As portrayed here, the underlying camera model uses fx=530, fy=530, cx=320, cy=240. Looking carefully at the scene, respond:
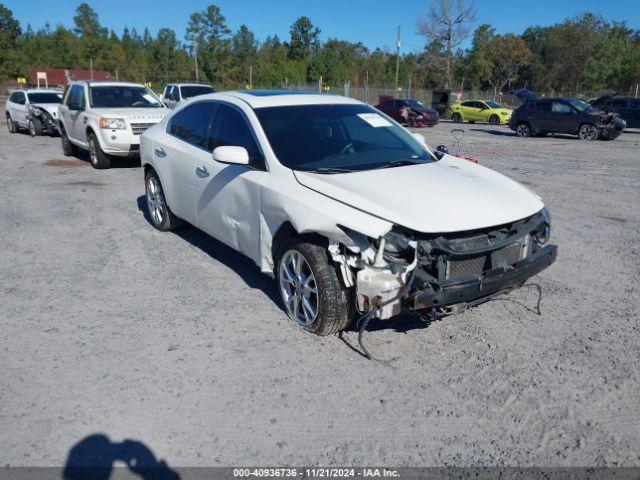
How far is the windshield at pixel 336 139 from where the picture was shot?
427 centimetres

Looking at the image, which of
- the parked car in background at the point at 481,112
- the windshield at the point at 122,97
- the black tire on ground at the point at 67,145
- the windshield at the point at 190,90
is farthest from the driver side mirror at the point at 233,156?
the parked car in background at the point at 481,112

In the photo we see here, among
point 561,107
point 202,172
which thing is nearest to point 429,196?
point 202,172

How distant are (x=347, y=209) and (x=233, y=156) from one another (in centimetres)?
120

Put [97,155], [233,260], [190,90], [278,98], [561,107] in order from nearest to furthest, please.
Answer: [278,98]
[233,260]
[97,155]
[190,90]
[561,107]

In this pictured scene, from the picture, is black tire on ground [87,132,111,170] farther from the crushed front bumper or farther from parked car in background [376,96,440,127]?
parked car in background [376,96,440,127]

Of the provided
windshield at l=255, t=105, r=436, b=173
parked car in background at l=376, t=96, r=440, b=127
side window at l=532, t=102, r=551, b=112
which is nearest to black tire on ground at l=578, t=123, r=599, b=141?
side window at l=532, t=102, r=551, b=112

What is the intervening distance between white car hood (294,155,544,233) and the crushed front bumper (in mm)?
338

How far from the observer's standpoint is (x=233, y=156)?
13.8ft

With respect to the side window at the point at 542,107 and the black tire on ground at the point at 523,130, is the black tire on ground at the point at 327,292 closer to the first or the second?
the side window at the point at 542,107

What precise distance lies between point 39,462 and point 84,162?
1085 centimetres

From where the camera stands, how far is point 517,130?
→ 74.4 ft

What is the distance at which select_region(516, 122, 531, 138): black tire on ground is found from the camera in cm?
2230

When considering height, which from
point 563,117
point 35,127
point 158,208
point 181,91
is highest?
point 181,91

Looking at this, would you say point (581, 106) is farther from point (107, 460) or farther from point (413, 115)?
point (107, 460)
